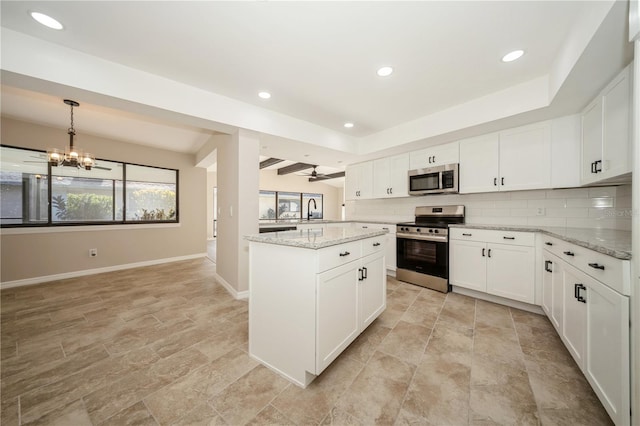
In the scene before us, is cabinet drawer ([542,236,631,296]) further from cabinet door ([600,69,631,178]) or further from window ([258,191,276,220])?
window ([258,191,276,220])

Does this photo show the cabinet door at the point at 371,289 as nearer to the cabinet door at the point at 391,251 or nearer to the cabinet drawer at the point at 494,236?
the cabinet drawer at the point at 494,236

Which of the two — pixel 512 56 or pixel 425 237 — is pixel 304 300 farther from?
pixel 512 56

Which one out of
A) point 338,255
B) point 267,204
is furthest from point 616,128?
point 267,204

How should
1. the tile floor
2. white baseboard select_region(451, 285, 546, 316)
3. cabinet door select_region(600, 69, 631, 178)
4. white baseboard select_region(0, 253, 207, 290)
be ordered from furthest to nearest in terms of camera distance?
white baseboard select_region(0, 253, 207, 290) < white baseboard select_region(451, 285, 546, 316) < cabinet door select_region(600, 69, 631, 178) < the tile floor

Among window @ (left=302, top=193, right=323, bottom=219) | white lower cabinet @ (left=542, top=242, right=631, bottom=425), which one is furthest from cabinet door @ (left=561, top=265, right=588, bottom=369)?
window @ (left=302, top=193, right=323, bottom=219)

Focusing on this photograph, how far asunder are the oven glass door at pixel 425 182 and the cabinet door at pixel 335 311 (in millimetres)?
2341

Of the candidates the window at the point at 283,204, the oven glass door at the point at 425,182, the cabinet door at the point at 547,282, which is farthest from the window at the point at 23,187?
the cabinet door at the point at 547,282

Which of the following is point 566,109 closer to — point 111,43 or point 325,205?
point 111,43

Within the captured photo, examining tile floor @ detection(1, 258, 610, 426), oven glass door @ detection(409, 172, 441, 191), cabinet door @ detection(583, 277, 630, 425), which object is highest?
oven glass door @ detection(409, 172, 441, 191)

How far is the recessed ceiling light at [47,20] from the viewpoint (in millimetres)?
1626

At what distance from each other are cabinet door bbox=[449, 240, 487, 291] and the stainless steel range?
85 mm

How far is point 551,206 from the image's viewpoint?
9.23 feet

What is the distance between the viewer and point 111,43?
6.25 feet

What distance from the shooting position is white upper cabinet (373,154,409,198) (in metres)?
4.00
